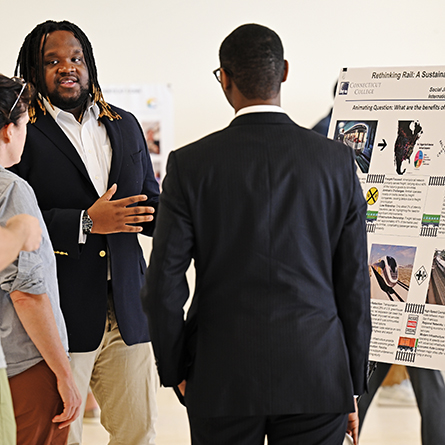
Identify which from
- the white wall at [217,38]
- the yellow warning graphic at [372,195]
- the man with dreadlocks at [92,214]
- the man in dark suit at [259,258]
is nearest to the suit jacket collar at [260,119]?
the man in dark suit at [259,258]

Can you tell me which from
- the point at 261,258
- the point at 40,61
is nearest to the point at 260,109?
the point at 261,258

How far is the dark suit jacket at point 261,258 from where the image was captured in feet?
3.82

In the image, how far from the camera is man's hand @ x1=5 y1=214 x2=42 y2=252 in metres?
1.06

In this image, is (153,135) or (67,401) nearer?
(67,401)

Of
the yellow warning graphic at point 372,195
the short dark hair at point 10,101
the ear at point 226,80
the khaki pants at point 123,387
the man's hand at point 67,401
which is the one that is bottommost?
the khaki pants at point 123,387

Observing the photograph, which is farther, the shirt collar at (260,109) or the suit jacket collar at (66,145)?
the suit jacket collar at (66,145)

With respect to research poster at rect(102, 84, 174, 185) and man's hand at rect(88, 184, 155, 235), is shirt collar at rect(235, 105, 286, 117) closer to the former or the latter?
man's hand at rect(88, 184, 155, 235)

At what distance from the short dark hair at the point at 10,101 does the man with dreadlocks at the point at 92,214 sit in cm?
39

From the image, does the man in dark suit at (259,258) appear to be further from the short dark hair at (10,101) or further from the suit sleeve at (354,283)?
the short dark hair at (10,101)

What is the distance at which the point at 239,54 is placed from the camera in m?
1.18

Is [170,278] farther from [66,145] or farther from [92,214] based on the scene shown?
[66,145]

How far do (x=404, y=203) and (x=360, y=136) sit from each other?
12.3 inches

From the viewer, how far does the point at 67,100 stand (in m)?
1.83

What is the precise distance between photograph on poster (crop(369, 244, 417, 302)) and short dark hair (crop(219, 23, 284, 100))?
41.8 inches
